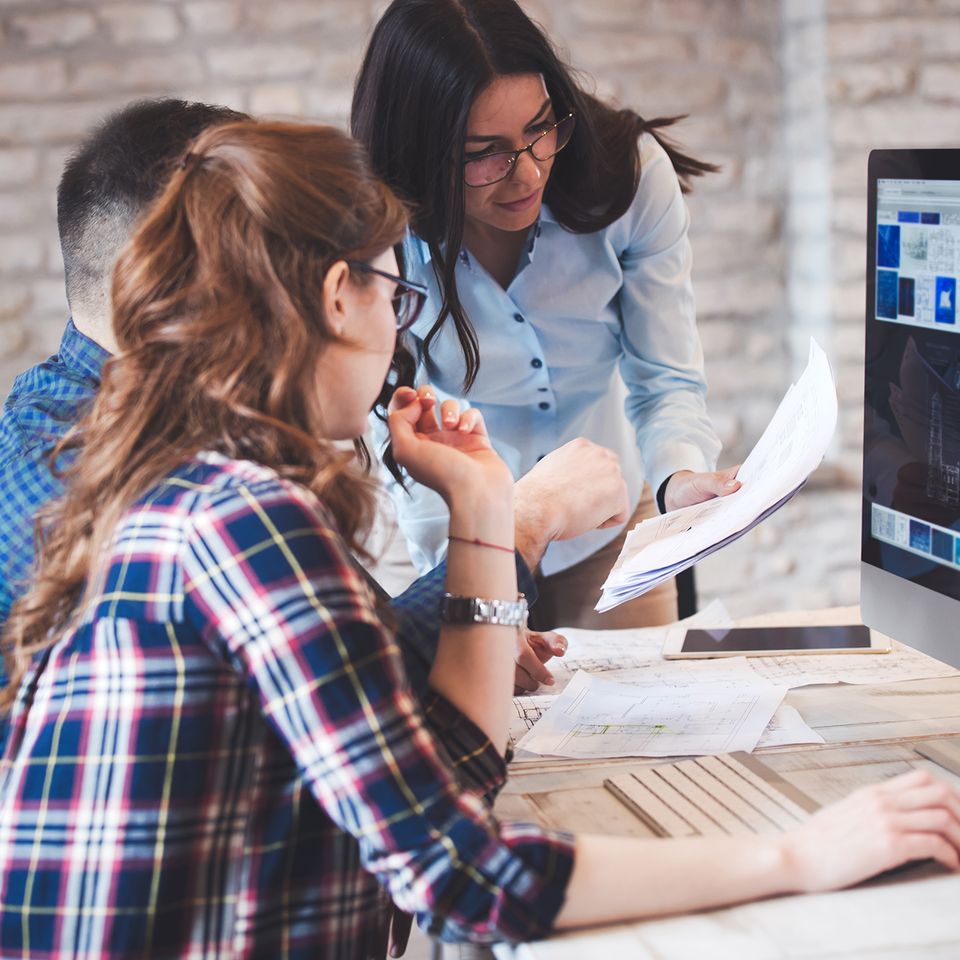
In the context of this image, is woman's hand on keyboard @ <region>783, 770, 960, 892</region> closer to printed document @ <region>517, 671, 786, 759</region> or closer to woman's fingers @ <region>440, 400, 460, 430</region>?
printed document @ <region>517, 671, 786, 759</region>

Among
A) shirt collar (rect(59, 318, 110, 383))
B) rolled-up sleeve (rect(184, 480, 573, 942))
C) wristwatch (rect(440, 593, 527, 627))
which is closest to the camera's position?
rolled-up sleeve (rect(184, 480, 573, 942))

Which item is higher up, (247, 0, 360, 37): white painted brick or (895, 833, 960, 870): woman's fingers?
(247, 0, 360, 37): white painted brick

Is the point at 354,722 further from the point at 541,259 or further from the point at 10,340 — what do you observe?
the point at 10,340

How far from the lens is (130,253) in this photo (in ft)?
2.84

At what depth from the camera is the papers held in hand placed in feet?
3.49

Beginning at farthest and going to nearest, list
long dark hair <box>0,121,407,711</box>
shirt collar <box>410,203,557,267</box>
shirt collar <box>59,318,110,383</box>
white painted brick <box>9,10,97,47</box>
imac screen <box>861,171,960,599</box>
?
white painted brick <box>9,10,97,47</box>, shirt collar <box>410,203,557,267</box>, shirt collar <box>59,318,110,383</box>, imac screen <box>861,171,960,599</box>, long dark hair <box>0,121,407,711</box>

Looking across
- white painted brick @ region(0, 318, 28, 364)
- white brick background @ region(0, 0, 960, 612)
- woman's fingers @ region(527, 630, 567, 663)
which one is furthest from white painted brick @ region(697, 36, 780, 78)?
woman's fingers @ region(527, 630, 567, 663)

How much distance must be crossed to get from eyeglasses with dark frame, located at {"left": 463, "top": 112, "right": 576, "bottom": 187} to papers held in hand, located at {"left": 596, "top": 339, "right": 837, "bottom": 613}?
48 cm

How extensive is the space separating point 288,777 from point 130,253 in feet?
1.29

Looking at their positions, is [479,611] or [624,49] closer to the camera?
[479,611]

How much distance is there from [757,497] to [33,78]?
81.6 inches

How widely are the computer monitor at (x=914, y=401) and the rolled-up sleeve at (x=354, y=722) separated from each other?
1.74ft

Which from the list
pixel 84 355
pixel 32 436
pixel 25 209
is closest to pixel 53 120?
pixel 25 209

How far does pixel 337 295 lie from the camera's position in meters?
0.88
